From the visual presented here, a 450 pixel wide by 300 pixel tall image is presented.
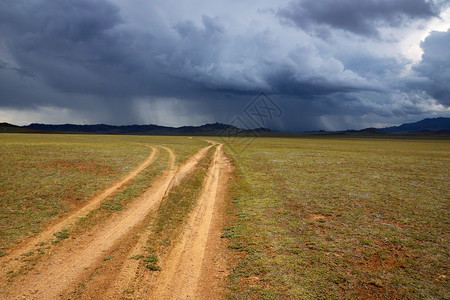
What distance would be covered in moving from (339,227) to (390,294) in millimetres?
4041

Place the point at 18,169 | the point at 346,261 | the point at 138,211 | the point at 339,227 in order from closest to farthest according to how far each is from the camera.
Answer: the point at 346,261, the point at 339,227, the point at 138,211, the point at 18,169

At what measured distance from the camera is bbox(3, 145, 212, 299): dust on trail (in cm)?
577

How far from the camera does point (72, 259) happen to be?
7.15 metres

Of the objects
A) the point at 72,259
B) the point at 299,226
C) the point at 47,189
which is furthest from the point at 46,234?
the point at 299,226

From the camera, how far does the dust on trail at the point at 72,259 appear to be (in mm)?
5773

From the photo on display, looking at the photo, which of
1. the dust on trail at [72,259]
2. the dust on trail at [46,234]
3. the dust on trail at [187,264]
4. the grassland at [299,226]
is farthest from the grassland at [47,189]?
the dust on trail at [187,264]

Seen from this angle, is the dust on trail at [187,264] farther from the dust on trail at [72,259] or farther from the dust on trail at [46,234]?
the dust on trail at [46,234]

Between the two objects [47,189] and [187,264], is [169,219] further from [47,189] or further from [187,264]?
[47,189]

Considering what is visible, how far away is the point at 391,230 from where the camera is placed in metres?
9.56

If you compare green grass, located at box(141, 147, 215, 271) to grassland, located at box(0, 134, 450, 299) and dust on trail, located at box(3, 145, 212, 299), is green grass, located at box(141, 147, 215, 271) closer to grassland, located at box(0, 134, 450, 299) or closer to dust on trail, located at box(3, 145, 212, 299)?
grassland, located at box(0, 134, 450, 299)

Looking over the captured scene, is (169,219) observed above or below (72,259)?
above

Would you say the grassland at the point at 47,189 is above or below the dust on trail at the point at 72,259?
above

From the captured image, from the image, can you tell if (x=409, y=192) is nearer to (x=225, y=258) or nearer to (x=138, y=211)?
(x=225, y=258)

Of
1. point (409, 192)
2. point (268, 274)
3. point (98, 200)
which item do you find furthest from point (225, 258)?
point (409, 192)
